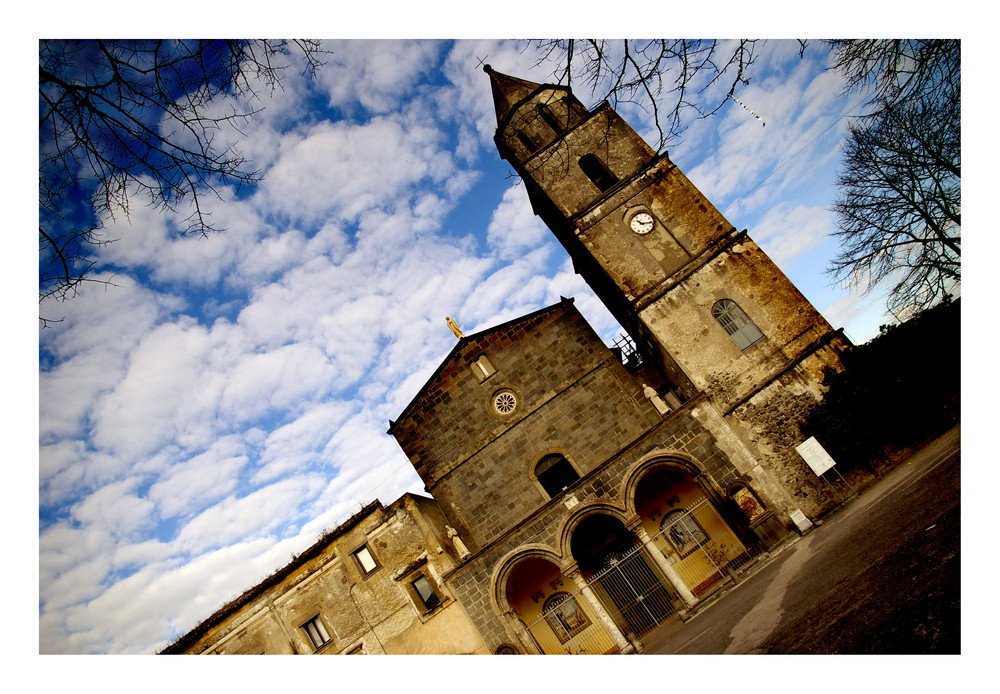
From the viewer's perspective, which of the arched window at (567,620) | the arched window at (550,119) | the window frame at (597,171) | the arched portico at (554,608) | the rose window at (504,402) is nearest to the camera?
the arched portico at (554,608)

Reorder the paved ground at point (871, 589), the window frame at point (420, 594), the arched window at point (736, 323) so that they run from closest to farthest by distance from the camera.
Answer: the paved ground at point (871, 589) < the arched window at point (736, 323) < the window frame at point (420, 594)

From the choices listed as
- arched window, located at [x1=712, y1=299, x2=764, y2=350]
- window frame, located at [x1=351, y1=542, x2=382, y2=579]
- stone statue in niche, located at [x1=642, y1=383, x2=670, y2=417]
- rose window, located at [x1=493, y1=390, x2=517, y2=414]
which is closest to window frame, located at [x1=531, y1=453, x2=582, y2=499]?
rose window, located at [x1=493, y1=390, x2=517, y2=414]

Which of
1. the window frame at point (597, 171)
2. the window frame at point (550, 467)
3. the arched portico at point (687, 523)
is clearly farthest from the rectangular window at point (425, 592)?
the window frame at point (597, 171)

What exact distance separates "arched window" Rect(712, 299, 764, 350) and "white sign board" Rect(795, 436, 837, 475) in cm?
298

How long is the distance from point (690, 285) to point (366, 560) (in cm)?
1331

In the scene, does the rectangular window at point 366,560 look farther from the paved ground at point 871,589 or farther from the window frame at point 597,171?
the window frame at point 597,171

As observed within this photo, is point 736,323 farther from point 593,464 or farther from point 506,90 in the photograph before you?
point 506,90

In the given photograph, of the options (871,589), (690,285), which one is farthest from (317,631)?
(690,285)

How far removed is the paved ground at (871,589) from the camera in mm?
3146

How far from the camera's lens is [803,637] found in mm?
4074

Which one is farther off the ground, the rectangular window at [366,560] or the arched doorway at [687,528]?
the rectangular window at [366,560]

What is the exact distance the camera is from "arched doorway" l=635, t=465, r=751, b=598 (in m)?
12.6

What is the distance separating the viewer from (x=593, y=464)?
1409 centimetres

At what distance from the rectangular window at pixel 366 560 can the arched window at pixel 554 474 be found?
5819mm
